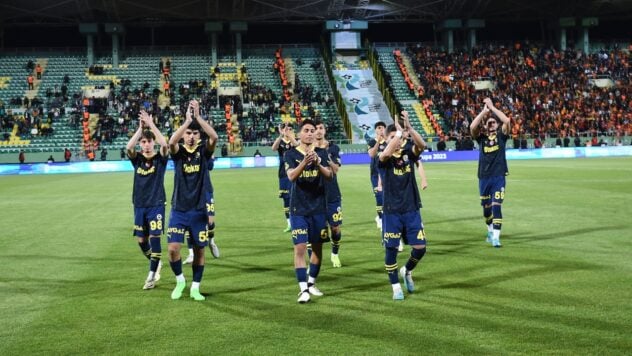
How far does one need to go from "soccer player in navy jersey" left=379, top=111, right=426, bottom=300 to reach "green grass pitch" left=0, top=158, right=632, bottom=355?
53cm

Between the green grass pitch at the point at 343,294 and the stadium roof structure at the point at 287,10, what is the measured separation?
47.9 meters

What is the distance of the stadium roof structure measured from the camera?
62.4 meters

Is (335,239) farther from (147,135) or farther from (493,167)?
(493,167)

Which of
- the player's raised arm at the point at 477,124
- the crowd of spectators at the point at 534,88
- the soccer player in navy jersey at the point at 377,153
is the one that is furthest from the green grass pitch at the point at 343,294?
the crowd of spectators at the point at 534,88

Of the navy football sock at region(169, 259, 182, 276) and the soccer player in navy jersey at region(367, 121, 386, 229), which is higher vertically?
the soccer player in navy jersey at region(367, 121, 386, 229)

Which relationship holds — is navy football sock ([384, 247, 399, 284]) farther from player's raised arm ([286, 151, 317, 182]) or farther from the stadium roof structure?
the stadium roof structure

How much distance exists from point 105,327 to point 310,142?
11.3 feet

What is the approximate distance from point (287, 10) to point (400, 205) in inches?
2274

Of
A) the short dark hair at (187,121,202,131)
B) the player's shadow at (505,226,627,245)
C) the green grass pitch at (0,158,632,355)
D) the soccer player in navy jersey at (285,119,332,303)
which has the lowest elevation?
the green grass pitch at (0,158,632,355)


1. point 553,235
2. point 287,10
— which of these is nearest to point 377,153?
point 553,235

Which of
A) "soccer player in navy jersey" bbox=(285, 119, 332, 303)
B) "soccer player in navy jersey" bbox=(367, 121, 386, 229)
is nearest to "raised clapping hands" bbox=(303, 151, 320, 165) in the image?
"soccer player in navy jersey" bbox=(285, 119, 332, 303)

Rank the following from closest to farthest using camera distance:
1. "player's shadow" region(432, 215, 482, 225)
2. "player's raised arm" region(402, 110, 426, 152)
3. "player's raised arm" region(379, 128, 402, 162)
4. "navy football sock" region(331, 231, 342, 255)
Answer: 1. "player's raised arm" region(402, 110, 426, 152)
2. "player's raised arm" region(379, 128, 402, 162)
3. "navy football sock" region(331, 231, 342, 255)
4. "player's shadow" region(432, 215, 482, 225)

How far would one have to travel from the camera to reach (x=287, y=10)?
64312 millimetres

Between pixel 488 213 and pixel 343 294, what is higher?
pixel 488 213
